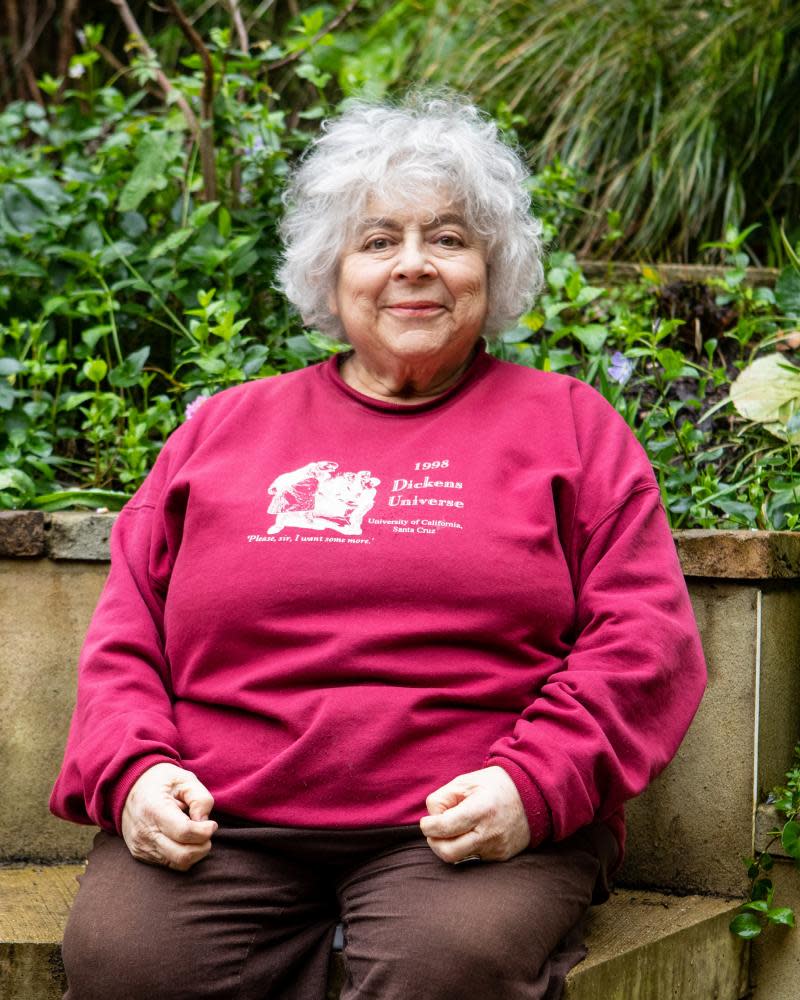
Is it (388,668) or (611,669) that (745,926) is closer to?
(611,669)

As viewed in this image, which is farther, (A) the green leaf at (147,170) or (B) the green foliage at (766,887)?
(A) the green leaf at (147,170)

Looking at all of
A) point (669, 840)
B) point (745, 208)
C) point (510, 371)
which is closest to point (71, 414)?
point (510, 371)

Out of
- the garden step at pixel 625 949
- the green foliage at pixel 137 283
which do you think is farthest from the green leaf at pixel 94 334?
the garden step at pixel 625 949

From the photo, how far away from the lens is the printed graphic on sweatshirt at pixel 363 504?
1908 millimetres

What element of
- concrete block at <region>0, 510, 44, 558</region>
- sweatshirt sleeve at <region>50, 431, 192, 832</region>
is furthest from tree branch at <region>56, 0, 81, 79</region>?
sweatshirt sleeve at <region>50, 431, 192, 832</region>

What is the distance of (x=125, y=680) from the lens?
1.92 meters

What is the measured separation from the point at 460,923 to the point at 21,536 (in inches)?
49.6

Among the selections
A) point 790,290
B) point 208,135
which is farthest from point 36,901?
point 790,290

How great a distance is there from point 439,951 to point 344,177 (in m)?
1.26

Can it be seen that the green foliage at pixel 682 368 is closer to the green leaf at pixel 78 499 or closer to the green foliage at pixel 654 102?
the green foliage at pixel 654 102

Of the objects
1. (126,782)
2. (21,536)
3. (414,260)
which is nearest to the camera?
(126,782)

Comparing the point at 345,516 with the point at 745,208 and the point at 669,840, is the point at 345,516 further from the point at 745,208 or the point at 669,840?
Answer: the point at 745,208

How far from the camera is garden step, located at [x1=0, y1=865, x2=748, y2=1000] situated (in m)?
1.91

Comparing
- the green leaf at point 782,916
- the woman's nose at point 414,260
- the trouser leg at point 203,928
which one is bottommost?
the green leaf at point 782,916
